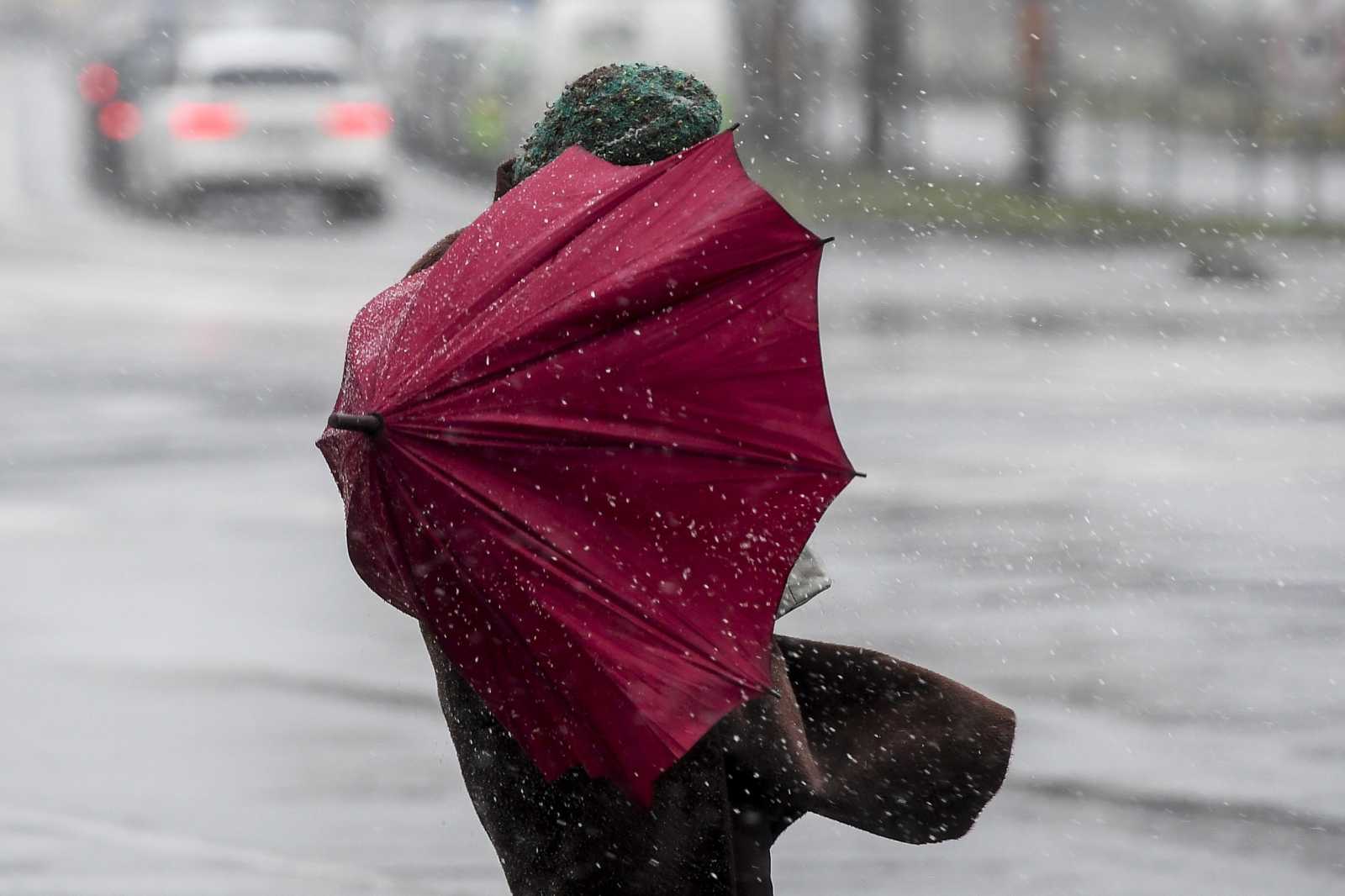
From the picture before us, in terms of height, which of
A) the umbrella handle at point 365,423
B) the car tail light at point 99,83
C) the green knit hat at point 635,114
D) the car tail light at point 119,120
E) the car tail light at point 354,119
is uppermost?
the car tail light at point 99,83

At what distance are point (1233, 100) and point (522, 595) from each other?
3191 centimetres

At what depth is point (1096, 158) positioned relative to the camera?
88.7 ft

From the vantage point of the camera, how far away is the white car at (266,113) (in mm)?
20375

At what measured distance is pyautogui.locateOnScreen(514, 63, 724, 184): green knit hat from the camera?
3186 mm

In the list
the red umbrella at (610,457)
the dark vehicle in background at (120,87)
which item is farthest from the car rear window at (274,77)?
the red umbrella at (610,457)

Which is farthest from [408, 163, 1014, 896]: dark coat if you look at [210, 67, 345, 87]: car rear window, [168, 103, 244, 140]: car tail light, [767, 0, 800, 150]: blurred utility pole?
[767, 0, 800, 150]: blurred utility pole

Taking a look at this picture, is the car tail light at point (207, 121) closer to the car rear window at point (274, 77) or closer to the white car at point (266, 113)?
the white car at point (266, 113)

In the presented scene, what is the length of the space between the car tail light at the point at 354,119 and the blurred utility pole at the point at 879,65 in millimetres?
6348

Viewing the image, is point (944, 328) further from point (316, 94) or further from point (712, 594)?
point (712, 594)

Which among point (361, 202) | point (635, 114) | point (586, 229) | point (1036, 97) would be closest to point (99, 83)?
point (361, 202)

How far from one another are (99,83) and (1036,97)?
8623mm

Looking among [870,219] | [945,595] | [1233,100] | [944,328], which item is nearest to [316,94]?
[870,219]

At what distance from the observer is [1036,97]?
23672mm

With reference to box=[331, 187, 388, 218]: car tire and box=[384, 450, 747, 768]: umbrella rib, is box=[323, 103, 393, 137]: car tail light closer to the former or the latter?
box=[331, 187, 388, 218]: car tire
